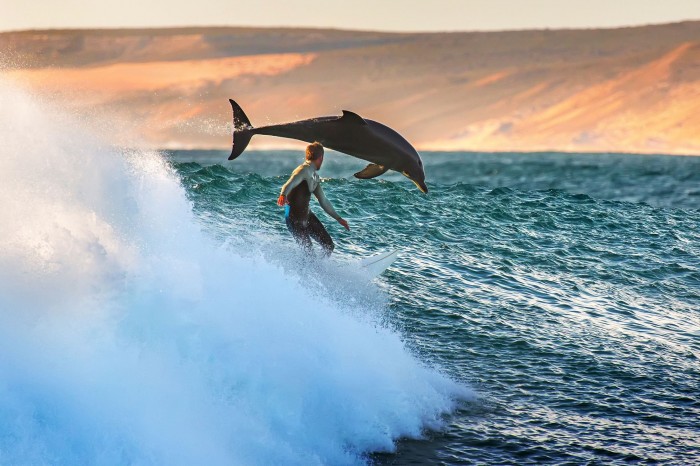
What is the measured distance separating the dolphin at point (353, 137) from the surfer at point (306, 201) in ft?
2.22

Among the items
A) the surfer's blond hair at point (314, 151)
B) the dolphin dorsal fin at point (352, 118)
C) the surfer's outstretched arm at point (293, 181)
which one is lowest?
the surfer's outstretched arm at point (293, 181)

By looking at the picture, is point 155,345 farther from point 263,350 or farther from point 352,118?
point 352,118

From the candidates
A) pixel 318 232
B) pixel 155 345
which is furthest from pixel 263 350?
pixel 318 232

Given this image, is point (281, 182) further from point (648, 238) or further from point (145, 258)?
point (145, 258)

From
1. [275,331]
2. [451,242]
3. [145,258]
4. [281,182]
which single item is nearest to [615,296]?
[451,242]

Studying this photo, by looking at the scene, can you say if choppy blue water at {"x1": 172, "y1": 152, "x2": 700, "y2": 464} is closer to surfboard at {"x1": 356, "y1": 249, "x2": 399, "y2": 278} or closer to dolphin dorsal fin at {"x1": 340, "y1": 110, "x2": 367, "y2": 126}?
surfboard at {"x1": 356, "y1": 249, "x2": 399, "y2": 278}

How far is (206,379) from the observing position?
10.2m

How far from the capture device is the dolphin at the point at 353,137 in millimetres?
13227

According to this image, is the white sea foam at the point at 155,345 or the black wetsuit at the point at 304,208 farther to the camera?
the black wetsuit at the point at 304,208

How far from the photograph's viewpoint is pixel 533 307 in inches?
720

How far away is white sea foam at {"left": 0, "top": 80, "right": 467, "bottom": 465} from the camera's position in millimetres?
9219

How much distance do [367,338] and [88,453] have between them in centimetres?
526

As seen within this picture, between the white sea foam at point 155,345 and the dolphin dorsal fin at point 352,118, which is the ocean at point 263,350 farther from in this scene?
the dolphin dorsal fin at point 352,118

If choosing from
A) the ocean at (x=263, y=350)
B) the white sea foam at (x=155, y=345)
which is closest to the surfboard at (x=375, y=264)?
the ocean at (x=263, y=350)
